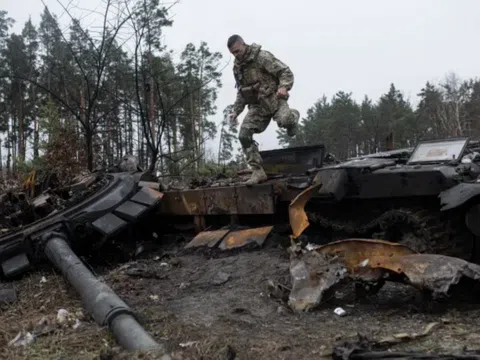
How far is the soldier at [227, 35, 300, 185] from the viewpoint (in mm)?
7414

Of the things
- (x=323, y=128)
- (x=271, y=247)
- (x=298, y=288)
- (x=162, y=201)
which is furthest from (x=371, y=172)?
(x=323, y=128)

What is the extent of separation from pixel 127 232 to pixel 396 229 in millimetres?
3926

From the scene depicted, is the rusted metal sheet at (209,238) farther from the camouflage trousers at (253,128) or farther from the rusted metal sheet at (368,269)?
the rusted metal sheet at (368,269)

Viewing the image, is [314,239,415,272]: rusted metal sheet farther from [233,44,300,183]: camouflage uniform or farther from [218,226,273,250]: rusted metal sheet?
[233,44,300,183]: camouflage uniform

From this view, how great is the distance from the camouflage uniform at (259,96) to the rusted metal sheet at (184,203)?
3.66 ft

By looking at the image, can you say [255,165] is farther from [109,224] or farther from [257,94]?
[109,224]

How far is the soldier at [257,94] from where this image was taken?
24.3 ft

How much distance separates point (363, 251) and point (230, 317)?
1.29 metres

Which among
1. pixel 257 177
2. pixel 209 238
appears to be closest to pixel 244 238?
pixel 209 238

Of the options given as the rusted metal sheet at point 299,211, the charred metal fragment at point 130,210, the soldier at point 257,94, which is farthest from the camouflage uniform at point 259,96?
the charred metal fragment at point 130,210

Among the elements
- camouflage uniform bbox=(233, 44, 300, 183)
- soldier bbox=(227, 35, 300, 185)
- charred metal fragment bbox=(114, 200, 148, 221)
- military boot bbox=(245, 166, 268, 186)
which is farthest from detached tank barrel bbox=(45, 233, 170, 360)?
camouflage uniform bbox=(233, 44, 300, 183)

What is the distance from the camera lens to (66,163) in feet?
48.7

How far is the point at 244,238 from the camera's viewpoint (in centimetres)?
709

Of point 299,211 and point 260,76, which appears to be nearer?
point 299,211
